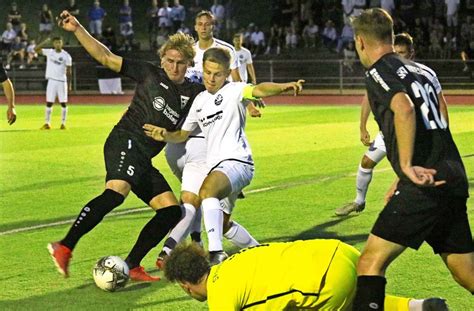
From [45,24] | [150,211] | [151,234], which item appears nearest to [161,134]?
[151,234]

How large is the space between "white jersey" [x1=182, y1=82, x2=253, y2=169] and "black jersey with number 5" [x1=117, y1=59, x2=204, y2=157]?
29 cm

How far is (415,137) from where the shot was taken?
5.64 metres

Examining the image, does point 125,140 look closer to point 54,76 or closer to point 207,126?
point 207,126

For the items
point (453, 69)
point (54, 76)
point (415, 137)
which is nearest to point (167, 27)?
point (453, 69)

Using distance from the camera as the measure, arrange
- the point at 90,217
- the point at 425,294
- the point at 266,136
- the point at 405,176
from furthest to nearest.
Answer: the point at 266,136 < the point at 90,217 < the point at 425,294 < the point at 405,176

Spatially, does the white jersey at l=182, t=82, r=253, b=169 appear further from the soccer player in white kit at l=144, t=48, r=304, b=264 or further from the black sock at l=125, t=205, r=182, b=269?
the black sock at l=125, t=205, r=182, b=269

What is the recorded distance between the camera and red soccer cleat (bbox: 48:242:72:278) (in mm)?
7719

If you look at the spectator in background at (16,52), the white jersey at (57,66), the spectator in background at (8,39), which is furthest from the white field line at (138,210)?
the spectator in background at (8,39)

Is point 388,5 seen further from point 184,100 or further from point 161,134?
point 161,134

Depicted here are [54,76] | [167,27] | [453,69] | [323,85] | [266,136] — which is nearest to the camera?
[266,136]

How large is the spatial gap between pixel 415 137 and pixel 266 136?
51.2 feet

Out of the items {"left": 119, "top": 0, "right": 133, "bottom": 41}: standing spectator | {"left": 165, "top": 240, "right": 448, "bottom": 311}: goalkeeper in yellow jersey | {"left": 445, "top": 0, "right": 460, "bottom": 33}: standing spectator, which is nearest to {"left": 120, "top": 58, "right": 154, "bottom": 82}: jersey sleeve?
{"left": 165, "top": 240, "right": 448, "bottom": 311}: goalkeeper in yellow jersey

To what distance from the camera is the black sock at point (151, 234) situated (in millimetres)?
7992

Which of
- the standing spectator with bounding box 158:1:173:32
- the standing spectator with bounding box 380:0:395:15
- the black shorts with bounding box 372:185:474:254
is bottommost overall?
the standing spectator with bounding box 158:1:173:32
